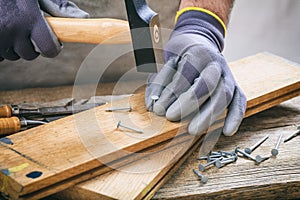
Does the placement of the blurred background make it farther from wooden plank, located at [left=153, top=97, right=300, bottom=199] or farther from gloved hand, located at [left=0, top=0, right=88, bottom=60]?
wooden plank, located at [left=153, top=97, right=300, bottom=199]

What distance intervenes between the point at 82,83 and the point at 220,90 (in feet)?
2.11

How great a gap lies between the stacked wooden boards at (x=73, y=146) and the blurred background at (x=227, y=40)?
0.50m

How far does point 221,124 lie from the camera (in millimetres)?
1241

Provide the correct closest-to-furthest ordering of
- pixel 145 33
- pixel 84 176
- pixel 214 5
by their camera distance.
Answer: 1. pixel 84 176
2. pixel 145 33
3. pixel 214 5

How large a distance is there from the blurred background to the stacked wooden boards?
1.64ft

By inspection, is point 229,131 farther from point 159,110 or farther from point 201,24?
point 201,24

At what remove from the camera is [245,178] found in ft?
3.56

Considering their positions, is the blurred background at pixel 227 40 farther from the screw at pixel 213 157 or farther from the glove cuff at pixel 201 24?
the screw at pixel 213 157

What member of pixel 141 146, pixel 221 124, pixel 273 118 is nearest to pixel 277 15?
pixel 273 118

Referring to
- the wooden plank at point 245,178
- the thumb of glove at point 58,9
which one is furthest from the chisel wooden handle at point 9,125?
the wooden plank at point 245,178

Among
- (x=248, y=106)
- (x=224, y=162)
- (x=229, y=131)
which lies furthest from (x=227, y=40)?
(x=224, y=162)

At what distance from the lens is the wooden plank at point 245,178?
1.04m

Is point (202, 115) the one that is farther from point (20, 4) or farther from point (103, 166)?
point (20, 4)

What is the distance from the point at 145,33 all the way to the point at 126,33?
8 centimetres
